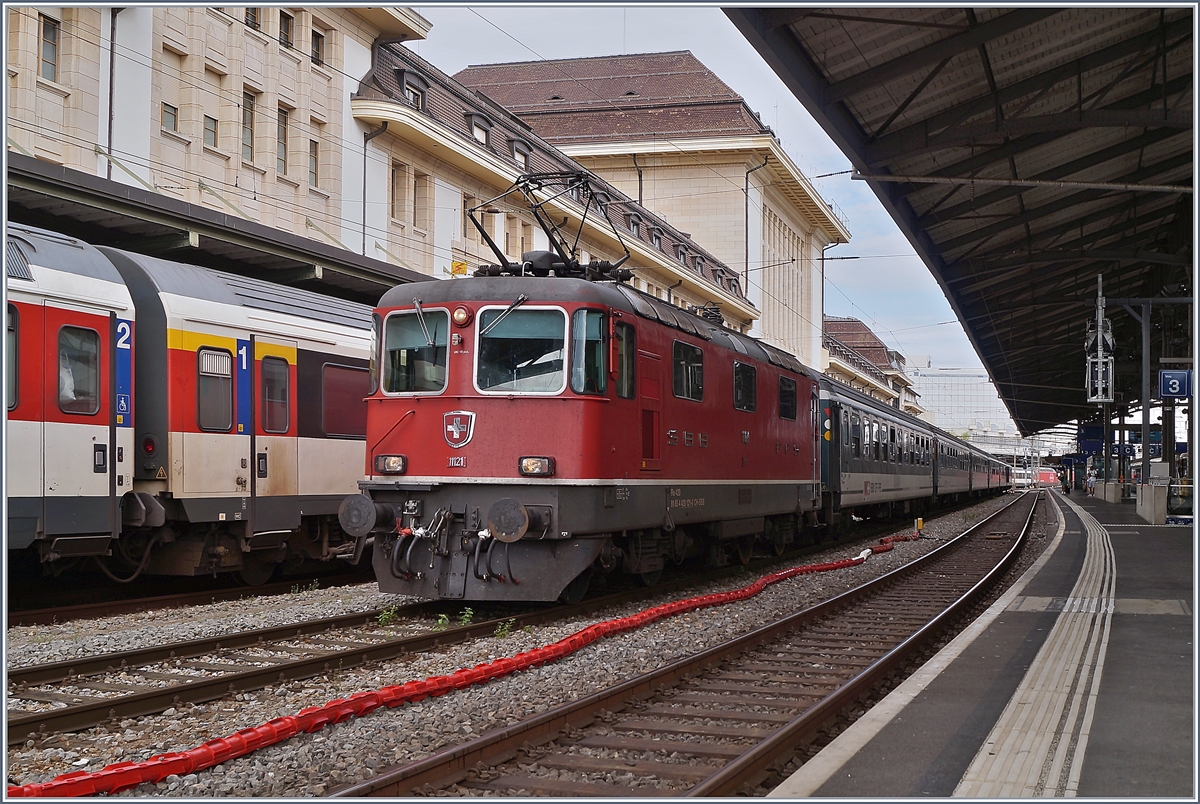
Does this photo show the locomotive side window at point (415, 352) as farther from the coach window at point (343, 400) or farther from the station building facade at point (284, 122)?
the station building facade at point (284, 122)

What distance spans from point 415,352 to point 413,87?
1883 centimetres

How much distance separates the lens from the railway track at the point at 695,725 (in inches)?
224

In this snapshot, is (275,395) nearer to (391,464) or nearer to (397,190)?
(391,464)

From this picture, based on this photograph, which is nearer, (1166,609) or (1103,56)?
(1166,609)

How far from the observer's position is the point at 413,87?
28.5 m

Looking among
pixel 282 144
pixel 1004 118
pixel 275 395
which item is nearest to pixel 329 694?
pixel 275 395

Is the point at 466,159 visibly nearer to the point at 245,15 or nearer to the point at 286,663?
the point at 245,15

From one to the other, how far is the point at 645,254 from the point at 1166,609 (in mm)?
30162

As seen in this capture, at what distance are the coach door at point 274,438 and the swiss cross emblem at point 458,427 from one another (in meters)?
3.44

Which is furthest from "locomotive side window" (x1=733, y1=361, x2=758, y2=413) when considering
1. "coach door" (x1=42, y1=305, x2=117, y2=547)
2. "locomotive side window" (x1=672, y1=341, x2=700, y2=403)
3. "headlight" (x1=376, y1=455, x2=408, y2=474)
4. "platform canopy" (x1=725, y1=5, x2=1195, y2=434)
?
"coach door" (x1=42, y1=305, x2=117, y2=547)

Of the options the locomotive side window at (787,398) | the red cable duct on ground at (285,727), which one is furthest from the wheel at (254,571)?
the locomotive side window at (787,398)

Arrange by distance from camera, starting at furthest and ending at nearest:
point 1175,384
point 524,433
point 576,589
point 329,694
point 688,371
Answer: point 1175,384 < point 688,371 < point 576,589 < point 524,433 < point 329,694

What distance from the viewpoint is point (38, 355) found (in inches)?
412

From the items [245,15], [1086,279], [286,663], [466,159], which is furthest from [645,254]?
[286,663]
